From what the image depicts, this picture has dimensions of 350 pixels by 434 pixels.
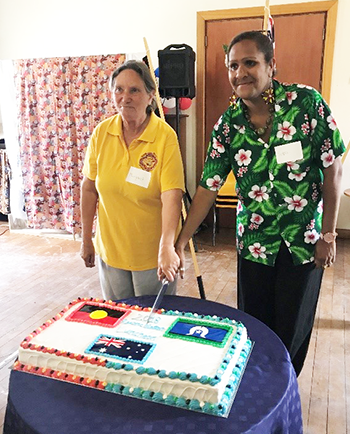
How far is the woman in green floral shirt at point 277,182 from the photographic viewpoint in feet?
4.52

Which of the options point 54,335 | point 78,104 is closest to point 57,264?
point 78,104

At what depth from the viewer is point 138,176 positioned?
1.50 meters

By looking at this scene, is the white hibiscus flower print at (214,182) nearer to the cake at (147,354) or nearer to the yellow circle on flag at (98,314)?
the cake at (147,354)

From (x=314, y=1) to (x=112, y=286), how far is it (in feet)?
11.3

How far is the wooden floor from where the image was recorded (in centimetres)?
194

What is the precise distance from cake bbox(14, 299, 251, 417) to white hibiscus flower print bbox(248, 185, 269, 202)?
48 cm

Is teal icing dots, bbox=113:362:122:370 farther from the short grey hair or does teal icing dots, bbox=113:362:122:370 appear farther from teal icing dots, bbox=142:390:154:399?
the short grey hair

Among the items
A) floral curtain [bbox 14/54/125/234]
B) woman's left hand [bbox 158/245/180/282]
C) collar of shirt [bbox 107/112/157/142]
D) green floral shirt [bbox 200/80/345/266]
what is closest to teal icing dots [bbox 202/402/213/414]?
woman's left hand [bbox 158/245/180/282]

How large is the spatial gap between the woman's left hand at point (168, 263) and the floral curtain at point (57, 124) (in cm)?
284

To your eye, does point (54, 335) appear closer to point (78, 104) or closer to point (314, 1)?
point (78, 104)

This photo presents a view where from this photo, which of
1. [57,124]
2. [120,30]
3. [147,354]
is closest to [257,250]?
[147,354]

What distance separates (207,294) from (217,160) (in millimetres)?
1696

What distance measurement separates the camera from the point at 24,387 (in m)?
1.00

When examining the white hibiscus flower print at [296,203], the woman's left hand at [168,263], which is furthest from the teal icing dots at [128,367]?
the white hibiscus flower print at [296,203]
